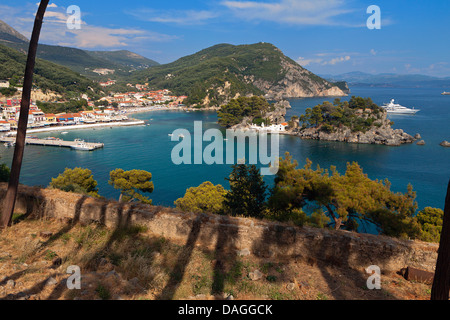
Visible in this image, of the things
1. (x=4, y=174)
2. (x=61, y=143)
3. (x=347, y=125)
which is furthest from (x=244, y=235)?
(x=347, y=125)

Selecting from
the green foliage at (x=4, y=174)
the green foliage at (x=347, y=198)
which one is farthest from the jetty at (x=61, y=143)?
the green foliage at (x=347, y=198)

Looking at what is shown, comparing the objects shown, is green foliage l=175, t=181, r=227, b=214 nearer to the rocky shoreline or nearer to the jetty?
the jetty

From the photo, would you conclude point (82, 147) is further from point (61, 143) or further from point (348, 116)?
point (348, 116)

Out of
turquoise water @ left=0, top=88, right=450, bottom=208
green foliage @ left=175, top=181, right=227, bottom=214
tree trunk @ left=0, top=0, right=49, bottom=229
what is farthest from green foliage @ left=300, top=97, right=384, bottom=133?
tree trunk @ left=0, top=0, right=49, bottom=229

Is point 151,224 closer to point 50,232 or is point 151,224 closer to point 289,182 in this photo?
point 50,232

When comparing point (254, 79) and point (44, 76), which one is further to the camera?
point (254, 79)

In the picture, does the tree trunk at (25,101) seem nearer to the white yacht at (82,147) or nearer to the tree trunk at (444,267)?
the tree trunk at (444,267)

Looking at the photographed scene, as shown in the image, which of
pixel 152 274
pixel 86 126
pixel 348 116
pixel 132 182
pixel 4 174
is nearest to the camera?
pixel 152 274
